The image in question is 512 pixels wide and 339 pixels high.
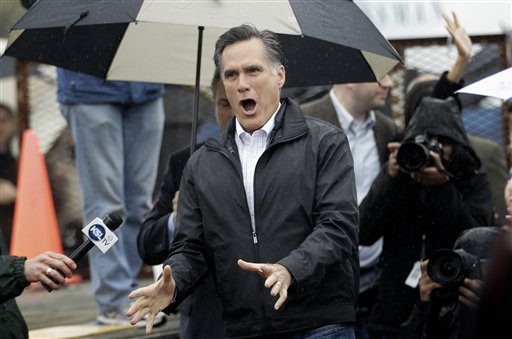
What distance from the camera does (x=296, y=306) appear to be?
14.9 feet

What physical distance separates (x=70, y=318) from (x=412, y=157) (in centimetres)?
269

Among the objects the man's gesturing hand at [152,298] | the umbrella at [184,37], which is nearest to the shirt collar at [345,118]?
the umbrella at [184,37]

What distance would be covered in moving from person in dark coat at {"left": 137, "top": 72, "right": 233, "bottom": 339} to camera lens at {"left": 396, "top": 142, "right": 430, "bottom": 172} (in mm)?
896

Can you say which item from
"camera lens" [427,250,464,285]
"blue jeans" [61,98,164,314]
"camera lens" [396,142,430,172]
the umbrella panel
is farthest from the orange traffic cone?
"camera lens" [427,250,464,285]

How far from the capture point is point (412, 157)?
5.89 metres

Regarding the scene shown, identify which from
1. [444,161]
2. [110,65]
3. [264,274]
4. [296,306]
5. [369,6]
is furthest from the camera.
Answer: [369,6]

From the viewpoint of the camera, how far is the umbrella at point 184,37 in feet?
17.3

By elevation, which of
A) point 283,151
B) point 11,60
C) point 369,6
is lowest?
point 11,60

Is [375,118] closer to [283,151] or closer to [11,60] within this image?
[283,151]

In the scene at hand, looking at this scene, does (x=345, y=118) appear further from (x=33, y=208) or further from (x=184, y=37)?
(x=33, y=208)

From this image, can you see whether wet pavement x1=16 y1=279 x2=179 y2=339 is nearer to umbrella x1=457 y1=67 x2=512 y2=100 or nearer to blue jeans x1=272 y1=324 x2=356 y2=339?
blue jeans x1=272 y1=324 x2=356 y2=339

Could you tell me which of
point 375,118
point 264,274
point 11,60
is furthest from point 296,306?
point 11,60

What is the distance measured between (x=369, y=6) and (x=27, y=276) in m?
5.33

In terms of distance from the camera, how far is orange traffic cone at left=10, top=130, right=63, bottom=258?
9836 mm
